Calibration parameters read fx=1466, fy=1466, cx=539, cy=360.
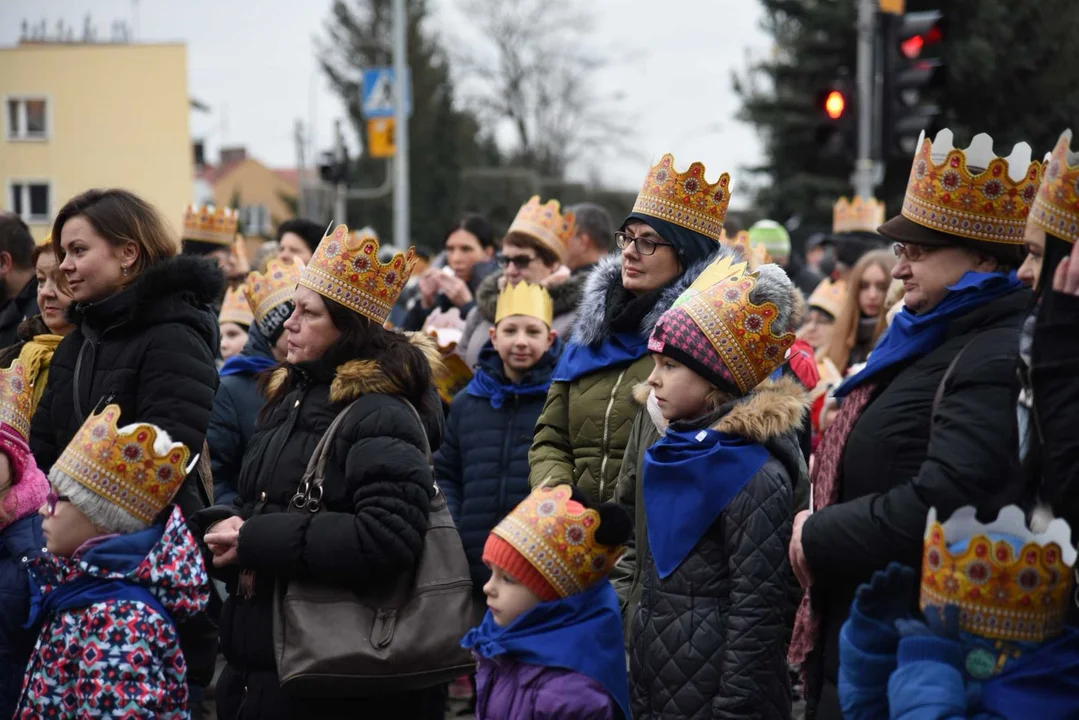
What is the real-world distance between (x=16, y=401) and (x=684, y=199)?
8.56 ft

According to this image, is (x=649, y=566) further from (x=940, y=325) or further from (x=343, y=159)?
(x=343, y=159)

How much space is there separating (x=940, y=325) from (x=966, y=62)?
66.7 feet

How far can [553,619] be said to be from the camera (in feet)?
14.4

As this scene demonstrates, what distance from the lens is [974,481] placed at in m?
3.58

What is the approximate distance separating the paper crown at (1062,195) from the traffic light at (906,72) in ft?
30.3

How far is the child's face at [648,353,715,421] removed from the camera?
15.0 feet

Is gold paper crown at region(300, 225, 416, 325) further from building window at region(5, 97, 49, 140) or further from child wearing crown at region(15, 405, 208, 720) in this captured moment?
building window at region(5, 97, 49, 140)

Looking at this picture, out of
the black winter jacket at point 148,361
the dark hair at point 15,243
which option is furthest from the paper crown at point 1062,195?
the dark hair at point 15,243

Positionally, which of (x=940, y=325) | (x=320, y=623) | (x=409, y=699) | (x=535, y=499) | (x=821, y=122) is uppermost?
(x=821, y=122)

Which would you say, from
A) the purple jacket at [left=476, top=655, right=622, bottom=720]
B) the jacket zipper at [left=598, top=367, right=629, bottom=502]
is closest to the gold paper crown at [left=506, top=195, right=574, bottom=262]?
the jacket zipper at [left=598, top=367, right=629, bottom=502]

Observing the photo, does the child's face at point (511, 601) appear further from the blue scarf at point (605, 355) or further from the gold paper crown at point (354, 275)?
the blue scarf at point (605, 355)

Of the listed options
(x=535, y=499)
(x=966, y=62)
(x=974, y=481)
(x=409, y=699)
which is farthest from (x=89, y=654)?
(x=966, y=62)

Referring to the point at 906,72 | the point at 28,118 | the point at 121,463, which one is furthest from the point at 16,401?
the point at 28,118

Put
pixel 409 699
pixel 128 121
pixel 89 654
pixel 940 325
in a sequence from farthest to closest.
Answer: pixel 128 121, pixel 409 699, pixel 89 654, pixel 940 325
